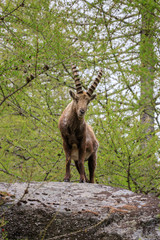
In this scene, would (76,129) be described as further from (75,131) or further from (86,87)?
(86,87)

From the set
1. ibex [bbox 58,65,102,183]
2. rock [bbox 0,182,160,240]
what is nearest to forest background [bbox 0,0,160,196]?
ibex [bbox 58,65,102,183]

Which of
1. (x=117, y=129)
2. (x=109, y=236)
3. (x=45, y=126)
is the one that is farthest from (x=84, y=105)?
(x=109, y=236)

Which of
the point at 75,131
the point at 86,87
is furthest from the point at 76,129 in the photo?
the point at 86,87

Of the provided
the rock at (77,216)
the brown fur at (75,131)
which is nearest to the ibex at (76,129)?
the brown fur at (75,131)

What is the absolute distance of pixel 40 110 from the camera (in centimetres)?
676

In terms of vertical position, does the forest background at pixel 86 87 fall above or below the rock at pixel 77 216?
above

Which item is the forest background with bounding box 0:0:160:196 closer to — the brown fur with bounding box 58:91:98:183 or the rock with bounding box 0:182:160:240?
the brown fur with bounding box 58:91:98:183

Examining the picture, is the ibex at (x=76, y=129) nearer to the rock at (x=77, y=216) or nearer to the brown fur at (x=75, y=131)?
the brown fur at (x=75, y=131)

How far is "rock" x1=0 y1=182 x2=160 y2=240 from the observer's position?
112 inches

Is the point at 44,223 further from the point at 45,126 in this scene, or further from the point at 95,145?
the point at 45,126

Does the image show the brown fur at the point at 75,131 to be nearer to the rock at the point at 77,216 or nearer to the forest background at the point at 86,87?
the forest background at the point at 86,87

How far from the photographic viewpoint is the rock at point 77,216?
112 inches

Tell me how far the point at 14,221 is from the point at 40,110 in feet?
13.1

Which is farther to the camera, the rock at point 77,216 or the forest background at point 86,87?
the forest background at point 86,87
